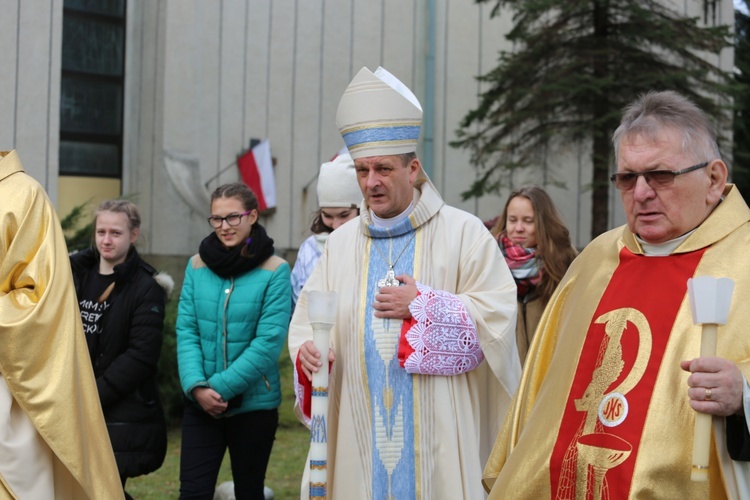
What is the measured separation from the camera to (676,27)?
527 inches

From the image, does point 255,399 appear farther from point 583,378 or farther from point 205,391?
point 583,378

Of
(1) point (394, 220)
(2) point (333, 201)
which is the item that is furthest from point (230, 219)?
(1) point (394, 220)

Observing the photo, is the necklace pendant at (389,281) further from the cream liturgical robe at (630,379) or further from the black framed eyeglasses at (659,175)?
the black framed eyeglasses at (659,175)

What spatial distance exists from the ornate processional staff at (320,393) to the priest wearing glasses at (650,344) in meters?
0.89

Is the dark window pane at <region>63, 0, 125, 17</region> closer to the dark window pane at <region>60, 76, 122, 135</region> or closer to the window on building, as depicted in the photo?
the window on building

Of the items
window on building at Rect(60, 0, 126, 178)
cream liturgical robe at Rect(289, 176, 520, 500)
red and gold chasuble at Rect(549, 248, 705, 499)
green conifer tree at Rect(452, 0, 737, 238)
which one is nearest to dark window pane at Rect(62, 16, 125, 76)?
window on building at Rect(60, 0, 126, 178)

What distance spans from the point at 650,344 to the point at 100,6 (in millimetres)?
11773

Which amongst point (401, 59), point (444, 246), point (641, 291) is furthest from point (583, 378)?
point (401, 59)

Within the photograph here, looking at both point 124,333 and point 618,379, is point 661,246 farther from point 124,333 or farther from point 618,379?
point 124,333

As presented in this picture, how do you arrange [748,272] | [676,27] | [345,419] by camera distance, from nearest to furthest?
[748,272]
[345,419]
[676,27]

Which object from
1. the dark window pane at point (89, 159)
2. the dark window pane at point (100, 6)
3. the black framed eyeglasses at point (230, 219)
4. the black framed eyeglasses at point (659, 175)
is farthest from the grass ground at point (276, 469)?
the dark window pane at point (100, 6)

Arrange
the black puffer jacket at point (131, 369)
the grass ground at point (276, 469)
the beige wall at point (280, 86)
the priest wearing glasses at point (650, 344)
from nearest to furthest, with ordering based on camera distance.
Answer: the priest wearing glasses at point (650, 344), the black puffer jacket at point (131, 369), the grass ground at point (276, 469), the beige wall at point (280, 86)

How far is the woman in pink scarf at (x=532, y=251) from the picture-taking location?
5781 mm

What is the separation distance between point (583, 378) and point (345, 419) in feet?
4.74
